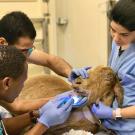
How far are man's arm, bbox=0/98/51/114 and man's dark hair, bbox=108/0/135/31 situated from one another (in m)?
0.49

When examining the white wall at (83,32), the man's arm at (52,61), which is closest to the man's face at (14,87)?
the man's arm at (52,61)

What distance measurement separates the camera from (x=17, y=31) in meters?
1.43

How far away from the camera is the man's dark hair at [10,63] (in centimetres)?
104

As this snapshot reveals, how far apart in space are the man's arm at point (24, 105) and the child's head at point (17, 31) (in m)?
0.25

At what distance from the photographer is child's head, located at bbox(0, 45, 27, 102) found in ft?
3.42

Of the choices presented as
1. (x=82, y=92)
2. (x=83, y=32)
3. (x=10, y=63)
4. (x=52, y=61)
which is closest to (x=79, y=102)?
(x=82, y=92)

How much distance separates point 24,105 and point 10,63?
472mm

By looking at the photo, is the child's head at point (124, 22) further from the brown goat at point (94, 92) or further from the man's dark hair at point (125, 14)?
the brown goat at point (94, 92)

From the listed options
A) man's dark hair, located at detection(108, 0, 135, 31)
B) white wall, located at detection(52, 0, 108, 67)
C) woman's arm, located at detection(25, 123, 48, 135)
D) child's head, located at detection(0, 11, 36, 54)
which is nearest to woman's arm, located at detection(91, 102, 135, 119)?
woman's arm, located at detection(25, 123, 48, 135)

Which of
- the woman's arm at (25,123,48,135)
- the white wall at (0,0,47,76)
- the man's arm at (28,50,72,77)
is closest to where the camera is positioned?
the woman's arm at (25,123,48,135)

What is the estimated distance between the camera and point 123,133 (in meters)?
1.32

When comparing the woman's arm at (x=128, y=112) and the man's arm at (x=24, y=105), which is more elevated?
the woman's arm at (x=128, y=112)

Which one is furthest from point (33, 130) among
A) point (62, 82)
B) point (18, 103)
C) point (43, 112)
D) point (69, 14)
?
point (69, 14)

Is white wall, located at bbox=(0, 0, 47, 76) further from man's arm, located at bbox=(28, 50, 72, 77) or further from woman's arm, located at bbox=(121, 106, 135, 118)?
woman's arm, located at bbox=(121, 106, 135, 118)
